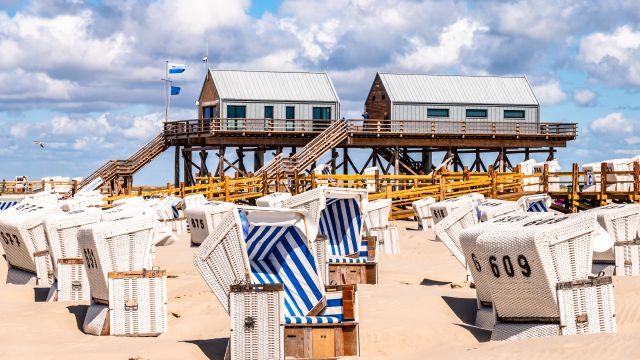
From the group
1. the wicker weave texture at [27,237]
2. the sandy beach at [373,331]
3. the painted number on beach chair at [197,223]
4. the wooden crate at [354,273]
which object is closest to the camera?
the sandy beach at [373,331]

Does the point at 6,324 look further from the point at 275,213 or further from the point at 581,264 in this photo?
the point at 581,264

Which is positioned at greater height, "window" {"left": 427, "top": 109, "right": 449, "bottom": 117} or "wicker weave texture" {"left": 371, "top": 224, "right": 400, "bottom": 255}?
"window" {"left": 427, "top": 109, "right": 449, "bottom": 117}

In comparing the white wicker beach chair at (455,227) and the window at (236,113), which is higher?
the window at (236,113)

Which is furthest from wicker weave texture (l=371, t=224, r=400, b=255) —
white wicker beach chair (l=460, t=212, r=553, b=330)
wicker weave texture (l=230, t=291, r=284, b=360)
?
wicker weave texture (l=230, t=291, r=284, b=360)

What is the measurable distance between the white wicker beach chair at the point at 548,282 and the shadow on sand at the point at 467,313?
43cm

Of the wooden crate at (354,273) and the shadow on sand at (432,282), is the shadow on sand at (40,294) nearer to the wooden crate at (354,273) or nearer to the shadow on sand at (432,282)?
the wooden crate at (354,273)


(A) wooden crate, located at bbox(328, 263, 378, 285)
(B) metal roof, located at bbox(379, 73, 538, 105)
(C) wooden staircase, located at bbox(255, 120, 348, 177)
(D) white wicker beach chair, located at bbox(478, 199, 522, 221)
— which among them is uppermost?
(B) metal roof, located at bbox(379, 73, 538, 105)

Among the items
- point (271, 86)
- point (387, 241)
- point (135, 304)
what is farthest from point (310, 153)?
point (135, 304)

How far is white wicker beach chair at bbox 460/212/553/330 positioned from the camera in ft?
44.5

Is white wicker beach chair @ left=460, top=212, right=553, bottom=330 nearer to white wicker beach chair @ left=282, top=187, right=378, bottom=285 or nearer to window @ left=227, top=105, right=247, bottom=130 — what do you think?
white wicker beach chair @ left=282, top=187, right=378, bottom=285

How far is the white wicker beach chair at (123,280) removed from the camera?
45.3 feet

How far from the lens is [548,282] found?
12383 millimetres

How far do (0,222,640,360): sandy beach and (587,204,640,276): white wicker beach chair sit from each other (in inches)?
42.4

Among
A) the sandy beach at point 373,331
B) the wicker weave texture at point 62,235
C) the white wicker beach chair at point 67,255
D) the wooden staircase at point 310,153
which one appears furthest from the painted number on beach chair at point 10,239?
the wooden staircase at point 310,153
